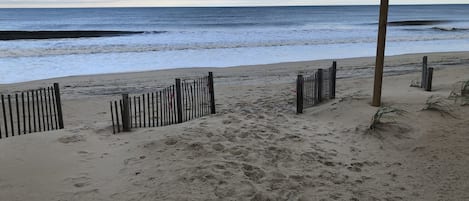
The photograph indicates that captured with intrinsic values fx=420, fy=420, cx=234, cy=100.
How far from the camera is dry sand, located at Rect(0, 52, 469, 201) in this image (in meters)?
4.55

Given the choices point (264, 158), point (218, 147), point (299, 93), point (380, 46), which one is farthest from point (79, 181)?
point (380, 46)

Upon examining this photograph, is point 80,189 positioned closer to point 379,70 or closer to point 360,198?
point 360,198

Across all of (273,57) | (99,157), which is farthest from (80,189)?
(273,57)

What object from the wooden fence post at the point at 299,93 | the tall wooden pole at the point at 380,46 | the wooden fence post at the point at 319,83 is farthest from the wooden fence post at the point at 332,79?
the wooden fence post at the point at 299,93

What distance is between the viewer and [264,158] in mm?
5480

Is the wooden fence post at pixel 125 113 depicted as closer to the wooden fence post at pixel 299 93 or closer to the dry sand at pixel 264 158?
the dry sand at pixel 264 158

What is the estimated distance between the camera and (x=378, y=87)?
7945mm

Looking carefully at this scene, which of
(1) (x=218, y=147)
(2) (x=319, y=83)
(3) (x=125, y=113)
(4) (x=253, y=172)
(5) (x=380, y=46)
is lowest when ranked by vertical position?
(4) (x=253, y=172)

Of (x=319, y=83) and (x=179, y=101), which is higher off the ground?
(x=319, y=83)

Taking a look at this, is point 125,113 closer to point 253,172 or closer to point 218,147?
point 218,147

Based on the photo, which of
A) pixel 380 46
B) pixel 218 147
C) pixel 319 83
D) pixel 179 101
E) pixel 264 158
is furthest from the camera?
pixel 319 83

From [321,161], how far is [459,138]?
7.11 ft

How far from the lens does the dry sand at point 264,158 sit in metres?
4.55

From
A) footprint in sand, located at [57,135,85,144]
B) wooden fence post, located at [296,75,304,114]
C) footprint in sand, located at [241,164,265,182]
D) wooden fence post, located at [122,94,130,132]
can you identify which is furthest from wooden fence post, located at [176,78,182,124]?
footprint in sand, located at [241,164,265,182]
